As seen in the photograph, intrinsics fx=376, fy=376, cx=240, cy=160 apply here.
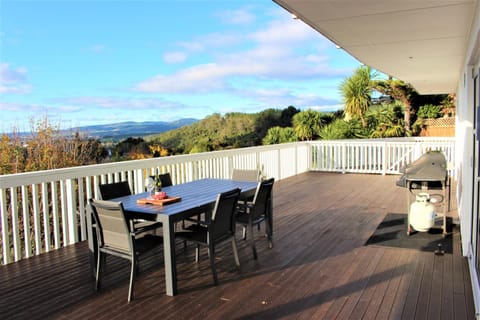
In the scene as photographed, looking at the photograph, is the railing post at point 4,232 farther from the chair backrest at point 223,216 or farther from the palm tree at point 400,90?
the palm tree at point 400,90

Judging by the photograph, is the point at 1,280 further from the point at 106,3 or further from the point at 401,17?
the point at 106,3

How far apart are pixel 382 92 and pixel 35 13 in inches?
597

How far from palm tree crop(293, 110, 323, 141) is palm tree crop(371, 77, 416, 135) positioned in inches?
110

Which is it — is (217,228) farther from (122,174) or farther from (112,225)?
(122,174)

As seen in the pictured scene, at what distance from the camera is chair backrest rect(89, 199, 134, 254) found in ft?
10.0

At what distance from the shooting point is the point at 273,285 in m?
3.33

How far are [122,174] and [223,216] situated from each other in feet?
7.96

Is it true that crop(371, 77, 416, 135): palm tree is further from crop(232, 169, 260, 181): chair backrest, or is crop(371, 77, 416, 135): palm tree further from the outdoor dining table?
the outdoor dining table

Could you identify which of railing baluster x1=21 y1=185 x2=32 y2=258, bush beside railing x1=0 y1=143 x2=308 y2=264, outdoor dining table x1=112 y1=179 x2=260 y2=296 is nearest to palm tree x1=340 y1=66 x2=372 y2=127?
bush beside railing x1=0 y1=143 x2=308 y2=264

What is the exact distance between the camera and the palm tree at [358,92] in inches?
600

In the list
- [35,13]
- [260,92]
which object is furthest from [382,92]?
[35,13]

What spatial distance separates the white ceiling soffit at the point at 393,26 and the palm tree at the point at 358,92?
9.98 meters

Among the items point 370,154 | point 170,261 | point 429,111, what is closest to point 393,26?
point 170,261

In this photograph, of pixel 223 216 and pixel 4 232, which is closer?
pixel 223 216
